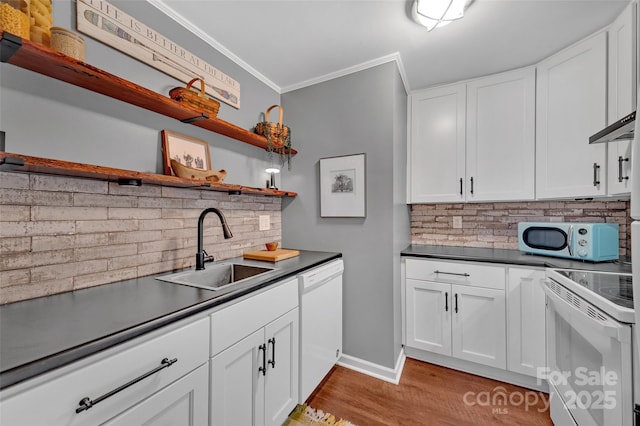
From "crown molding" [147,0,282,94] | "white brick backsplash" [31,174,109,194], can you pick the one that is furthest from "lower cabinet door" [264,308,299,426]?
"crown molding" [147,0,282,94]

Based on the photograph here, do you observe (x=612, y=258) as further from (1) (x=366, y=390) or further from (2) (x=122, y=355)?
(2) (x=122, y=355)

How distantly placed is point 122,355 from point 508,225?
9.33ft

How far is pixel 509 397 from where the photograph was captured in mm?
1826

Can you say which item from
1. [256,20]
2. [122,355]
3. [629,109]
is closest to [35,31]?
[256,20]

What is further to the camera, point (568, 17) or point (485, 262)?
point (485, 262)

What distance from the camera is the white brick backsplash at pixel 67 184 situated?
1054 millimetres

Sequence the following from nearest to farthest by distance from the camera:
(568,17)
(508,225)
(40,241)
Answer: (40,241), (568,17), (508,225)

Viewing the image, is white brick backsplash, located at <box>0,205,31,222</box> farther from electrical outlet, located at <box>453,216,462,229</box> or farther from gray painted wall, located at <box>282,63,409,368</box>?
electrical outlet, located at <box>453,216,462,229</box>

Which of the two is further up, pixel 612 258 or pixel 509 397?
pixel 612 258

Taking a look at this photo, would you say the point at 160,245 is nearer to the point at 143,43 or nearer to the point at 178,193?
the point at 178,193

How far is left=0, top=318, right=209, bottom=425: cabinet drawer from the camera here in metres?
0.58

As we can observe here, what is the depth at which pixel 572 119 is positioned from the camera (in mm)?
1911

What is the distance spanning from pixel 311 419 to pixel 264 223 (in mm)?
1416

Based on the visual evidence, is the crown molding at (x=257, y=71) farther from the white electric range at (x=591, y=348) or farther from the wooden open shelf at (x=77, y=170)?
the white electric range at (x=591, y=348)
